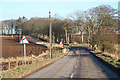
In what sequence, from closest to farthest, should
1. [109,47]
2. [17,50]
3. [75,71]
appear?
[75,71], [109,47], [17,50]

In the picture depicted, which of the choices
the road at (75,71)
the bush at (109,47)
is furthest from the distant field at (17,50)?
the bush at (109,47)

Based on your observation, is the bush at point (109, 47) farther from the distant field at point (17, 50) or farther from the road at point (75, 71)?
the road at point (75, 71)

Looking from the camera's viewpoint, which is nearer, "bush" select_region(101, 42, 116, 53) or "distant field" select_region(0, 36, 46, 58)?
"distant field" select_region(0, 36, 46, 58)

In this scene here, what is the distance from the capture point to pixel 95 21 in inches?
2611

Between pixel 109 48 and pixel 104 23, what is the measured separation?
19.9 meters

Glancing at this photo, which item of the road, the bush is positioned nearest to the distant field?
the road

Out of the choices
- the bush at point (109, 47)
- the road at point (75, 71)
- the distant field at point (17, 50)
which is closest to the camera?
the road at point (75, 71)

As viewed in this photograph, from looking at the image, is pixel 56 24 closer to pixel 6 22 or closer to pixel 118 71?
pixel 6 22

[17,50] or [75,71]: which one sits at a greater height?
[17,50]

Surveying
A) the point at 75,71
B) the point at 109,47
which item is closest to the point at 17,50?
the point at 109,47

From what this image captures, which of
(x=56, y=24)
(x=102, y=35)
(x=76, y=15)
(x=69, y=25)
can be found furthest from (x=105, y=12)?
(x=56, y=24)

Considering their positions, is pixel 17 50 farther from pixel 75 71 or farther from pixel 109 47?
pixel 75 71

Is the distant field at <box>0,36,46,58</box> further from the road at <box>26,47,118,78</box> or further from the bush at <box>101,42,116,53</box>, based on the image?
the bush at <box>101,42,116,53</box>

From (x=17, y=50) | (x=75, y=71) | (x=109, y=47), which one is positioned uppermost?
(x=109, y=47)
